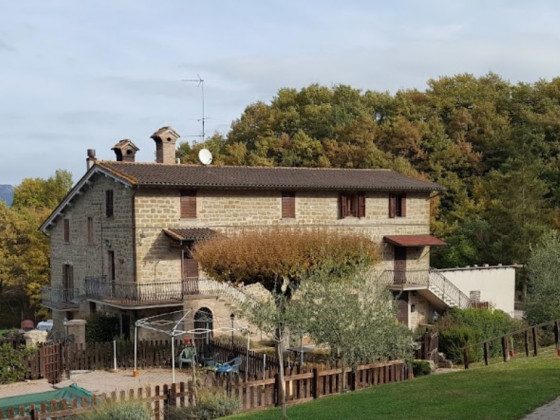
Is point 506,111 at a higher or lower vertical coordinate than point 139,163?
higher

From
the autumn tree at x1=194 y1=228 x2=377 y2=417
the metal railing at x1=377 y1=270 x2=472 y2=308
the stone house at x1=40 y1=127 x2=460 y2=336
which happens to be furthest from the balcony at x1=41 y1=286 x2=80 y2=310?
the metal railing at x1=377 y1=270 x2=472 y2=308

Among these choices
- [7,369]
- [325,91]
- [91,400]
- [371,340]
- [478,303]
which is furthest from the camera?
[325,91]

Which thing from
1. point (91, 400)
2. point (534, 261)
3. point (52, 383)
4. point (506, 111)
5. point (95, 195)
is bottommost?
point (52, 383)

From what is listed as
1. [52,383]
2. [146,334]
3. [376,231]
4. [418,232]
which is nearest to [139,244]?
[146,334]

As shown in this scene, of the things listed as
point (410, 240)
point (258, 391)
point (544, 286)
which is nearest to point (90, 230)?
point (410, 240)

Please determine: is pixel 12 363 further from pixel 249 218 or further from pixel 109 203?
pixel 249 218

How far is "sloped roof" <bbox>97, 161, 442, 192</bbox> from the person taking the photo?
27797 mm

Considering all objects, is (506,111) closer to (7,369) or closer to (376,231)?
(376,231)

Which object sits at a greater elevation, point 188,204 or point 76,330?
point 188,204

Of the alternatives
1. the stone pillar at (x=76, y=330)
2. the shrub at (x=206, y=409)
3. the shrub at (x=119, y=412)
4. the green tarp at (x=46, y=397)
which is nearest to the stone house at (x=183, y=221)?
the stone pillar at (x=76, y=330)

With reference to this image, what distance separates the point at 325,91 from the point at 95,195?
38.2 meters

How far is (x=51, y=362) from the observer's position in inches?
861

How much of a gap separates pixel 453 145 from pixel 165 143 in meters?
27.0

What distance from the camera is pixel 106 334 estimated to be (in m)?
27.6
